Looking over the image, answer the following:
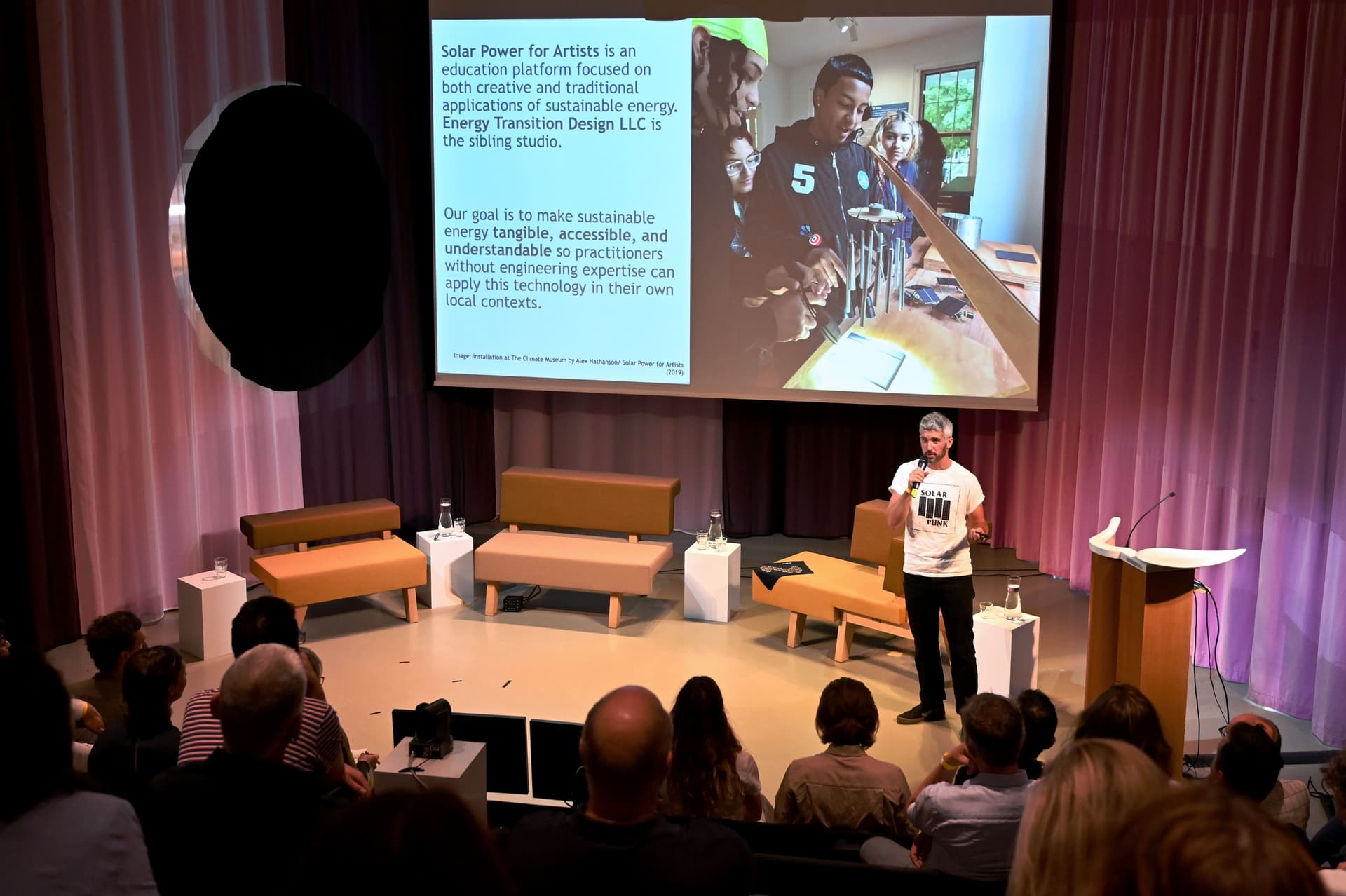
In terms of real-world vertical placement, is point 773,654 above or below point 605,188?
below

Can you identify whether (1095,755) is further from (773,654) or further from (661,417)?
(661,417)

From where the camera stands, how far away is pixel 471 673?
546cm

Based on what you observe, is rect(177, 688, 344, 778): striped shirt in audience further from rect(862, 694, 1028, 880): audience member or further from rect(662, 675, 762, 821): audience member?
rect(862, 694, 1028, 880): audience member

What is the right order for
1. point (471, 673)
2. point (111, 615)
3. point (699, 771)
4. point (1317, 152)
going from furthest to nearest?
1. point (471, 673)
2. point (1317, 152)
3. point (111, 615)
4. point (699, 771)

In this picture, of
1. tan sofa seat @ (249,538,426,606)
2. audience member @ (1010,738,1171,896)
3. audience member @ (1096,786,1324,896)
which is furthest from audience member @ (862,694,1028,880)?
tan sofa seat @ (249,538,426,606)

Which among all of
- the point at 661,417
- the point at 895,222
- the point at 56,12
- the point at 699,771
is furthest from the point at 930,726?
the point at 56,12

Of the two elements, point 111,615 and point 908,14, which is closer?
point 111,615

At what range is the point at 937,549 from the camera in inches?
186

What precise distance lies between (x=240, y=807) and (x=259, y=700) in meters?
0.21

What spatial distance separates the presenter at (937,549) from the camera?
470cm

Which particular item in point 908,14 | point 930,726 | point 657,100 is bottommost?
point 930,726

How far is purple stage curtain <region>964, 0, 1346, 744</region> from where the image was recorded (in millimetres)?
4691

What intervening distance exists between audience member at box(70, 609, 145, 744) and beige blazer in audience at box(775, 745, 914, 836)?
2.33 metres

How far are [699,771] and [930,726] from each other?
7.09 ft
